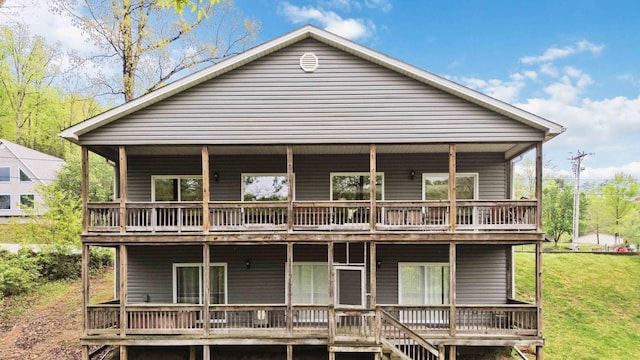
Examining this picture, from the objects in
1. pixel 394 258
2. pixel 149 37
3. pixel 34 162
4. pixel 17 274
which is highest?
pixel 149 37

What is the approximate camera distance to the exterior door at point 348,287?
13.3 m

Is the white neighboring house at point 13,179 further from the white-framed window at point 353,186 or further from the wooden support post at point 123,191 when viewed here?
the white-framed window at point 353,186

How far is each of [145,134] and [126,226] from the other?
2804mm

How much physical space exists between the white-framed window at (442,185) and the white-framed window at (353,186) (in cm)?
158

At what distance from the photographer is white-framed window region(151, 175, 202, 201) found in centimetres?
1368

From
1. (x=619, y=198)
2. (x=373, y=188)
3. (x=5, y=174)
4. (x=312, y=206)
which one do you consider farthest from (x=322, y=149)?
(x=619, y=198)

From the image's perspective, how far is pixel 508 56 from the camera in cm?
4041

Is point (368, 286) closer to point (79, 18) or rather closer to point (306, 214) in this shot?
point (306, 214)

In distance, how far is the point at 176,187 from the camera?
1372cm

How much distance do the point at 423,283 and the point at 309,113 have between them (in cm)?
709

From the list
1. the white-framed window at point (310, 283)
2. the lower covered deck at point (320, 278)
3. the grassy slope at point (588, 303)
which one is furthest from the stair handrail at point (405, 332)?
the grassy slope at point (588, 303)

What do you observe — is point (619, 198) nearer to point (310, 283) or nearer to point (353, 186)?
point (353, 186)

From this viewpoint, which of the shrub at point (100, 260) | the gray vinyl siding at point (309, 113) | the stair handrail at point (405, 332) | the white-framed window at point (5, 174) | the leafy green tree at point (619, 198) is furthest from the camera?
the leafy green tree at point (619, 198)

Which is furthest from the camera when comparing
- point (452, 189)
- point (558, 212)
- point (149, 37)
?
point (558, 212)
